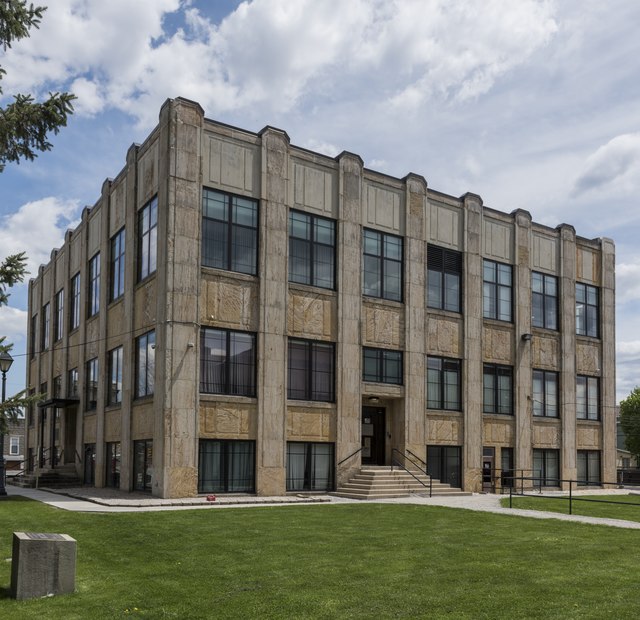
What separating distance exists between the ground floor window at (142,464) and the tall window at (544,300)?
18473 millimetres

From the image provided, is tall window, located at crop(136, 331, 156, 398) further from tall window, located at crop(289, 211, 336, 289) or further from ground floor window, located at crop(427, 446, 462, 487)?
ground floor window, located at crop(427, 446, 462, 487)

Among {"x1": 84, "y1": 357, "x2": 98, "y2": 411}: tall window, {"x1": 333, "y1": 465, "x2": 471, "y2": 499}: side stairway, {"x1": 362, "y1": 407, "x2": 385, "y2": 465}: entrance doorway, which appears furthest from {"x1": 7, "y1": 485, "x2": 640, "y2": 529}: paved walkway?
{"x1": 84, "y1": 357, "x2": 98, "y2": 411}: tall window

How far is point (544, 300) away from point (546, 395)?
4373mm

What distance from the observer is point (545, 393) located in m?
35.9

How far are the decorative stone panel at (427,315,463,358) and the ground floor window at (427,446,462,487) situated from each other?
12.6 ft

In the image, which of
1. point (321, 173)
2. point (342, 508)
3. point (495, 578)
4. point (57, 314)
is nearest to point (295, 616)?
point (495, 578)

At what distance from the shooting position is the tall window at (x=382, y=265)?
99.0 ft

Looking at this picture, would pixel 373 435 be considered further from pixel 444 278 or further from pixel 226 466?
pixel 226 466

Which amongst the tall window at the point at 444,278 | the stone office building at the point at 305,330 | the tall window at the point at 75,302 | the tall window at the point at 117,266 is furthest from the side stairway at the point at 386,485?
the tall window at the point at 75,302

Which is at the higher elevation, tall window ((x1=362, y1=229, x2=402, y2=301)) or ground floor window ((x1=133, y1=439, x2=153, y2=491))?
tall window ((x1=362, y1=229, x2=402, y2=301))

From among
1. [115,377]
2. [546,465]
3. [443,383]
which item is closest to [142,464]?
[115,377]

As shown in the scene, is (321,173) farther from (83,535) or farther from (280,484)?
(83,535)

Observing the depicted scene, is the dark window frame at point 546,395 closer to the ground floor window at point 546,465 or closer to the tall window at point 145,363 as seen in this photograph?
the ground floor window at point 546,465

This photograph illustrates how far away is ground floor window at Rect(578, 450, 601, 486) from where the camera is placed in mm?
37125
